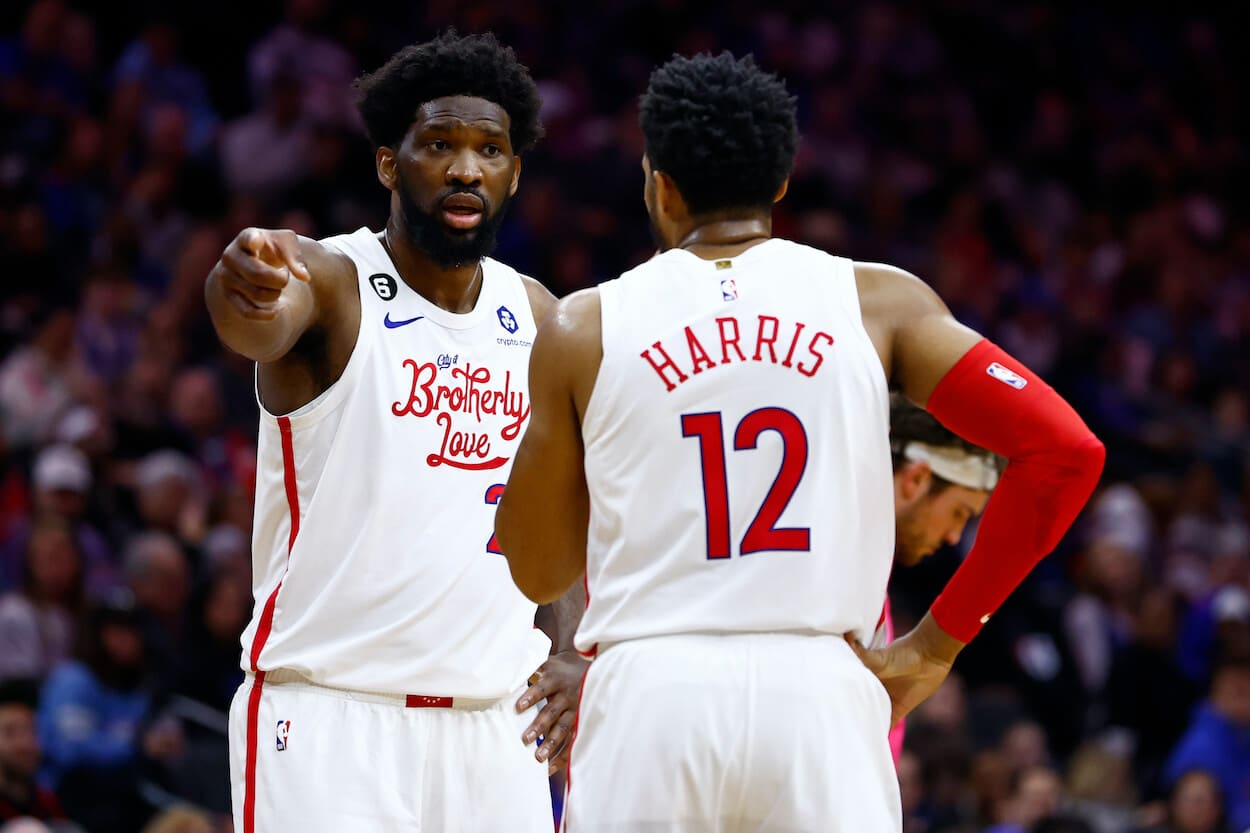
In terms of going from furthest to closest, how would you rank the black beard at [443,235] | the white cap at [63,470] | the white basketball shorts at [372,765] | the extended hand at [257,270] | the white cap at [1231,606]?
1. the white cap at [1231,606]
2. the white cap at [63,470]
3. the black beard at [443,235]
4. the white basketball shorts at [372,765]
5. the extended hand at [257,270]

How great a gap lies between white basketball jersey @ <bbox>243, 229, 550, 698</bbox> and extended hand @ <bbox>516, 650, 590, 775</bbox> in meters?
0.20

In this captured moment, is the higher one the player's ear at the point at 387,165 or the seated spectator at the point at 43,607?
the player's ear at the point at 387,165

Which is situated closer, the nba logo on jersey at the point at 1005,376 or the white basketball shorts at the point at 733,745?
the white basketball shorts at the point at 733,745

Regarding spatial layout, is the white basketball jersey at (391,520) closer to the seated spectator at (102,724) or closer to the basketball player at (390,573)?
the basketball player at (390,573)

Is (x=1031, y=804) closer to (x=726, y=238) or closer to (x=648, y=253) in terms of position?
(x=648, y=253)

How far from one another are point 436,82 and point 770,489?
1.98 metres

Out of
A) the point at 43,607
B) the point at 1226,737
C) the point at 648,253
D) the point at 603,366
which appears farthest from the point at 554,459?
the point at 648,253

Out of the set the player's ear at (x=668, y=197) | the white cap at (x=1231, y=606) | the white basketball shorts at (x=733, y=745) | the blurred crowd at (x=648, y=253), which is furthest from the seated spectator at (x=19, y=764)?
the white cap at (x=1231, y=606)

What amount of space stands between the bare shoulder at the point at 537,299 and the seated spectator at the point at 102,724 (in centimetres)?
418

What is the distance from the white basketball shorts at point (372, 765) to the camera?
14.5 ft

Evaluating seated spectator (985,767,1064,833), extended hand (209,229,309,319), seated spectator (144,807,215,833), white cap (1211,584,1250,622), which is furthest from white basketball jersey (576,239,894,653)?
white cap (1211,584,1250,622)

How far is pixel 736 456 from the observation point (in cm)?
355

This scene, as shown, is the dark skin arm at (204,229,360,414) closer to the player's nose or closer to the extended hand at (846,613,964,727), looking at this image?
the player's nose

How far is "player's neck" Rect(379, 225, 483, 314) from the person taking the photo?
15.9 feet
